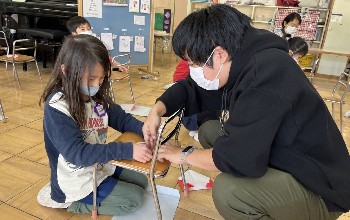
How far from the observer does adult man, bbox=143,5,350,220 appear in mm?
812

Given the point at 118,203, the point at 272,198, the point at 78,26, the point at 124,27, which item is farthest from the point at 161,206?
the point at 124,27

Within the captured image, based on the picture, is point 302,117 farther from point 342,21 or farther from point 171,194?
point 342,21

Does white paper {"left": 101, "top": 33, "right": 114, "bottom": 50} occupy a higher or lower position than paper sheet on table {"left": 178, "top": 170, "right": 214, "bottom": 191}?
higher

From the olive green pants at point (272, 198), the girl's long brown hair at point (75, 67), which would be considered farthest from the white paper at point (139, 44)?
the olive green pants at point (272, 198)

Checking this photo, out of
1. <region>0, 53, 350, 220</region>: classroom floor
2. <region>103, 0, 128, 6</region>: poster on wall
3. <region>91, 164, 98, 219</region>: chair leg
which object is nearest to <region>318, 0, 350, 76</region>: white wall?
<region>0, 53, 350, 220</region>: classroom floor

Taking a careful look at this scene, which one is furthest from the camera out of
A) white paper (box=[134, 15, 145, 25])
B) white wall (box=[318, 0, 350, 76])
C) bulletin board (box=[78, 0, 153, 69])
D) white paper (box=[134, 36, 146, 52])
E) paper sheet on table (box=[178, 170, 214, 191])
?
white wall (box=[318, 0, 350, 76])

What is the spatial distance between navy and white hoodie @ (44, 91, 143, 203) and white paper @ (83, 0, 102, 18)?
2.56 metres

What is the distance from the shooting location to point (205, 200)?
1.54 meters

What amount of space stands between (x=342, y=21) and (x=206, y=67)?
5.01 meters

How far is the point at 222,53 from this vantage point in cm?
92

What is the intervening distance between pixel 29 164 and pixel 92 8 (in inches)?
94.8

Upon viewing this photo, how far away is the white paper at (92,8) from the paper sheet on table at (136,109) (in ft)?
4.61

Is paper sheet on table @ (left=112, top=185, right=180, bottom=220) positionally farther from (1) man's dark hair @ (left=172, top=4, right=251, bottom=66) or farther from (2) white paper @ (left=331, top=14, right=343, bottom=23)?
(2) white paper @ (left=331, top=14, right=343, bottom=23)

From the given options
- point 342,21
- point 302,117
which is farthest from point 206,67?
point 342,21
